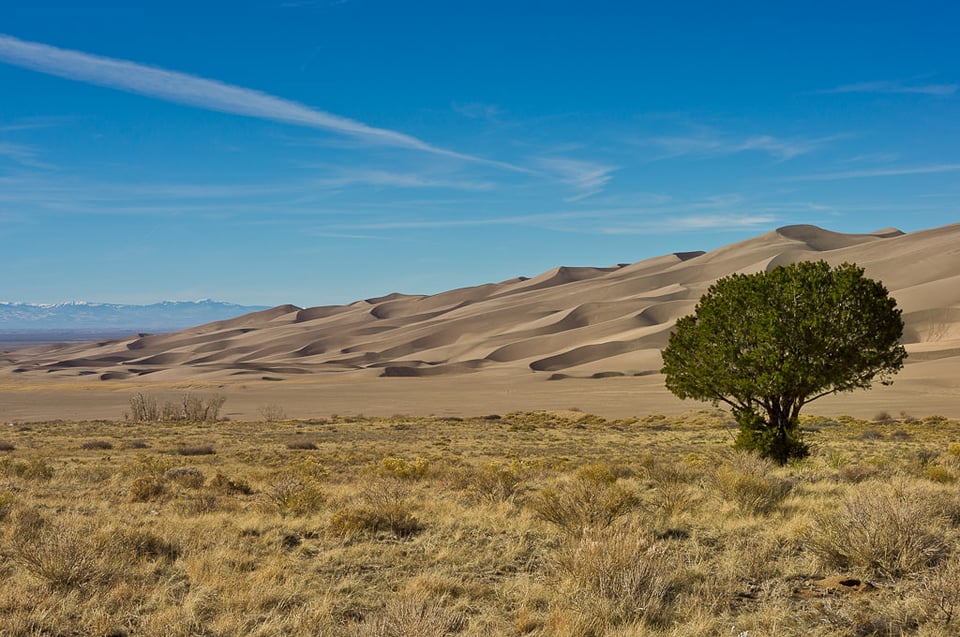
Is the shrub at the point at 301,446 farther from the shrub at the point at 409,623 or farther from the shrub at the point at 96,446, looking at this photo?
the shrub at the point at 409,623

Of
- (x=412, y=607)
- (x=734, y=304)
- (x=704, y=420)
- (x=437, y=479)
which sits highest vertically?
(x=734, y=304)

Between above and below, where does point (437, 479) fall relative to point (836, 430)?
above

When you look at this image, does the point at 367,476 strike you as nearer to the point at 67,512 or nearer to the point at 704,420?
the point at 67,512

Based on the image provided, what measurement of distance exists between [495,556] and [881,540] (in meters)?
4.08

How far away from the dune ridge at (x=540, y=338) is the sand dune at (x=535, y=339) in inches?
11.6

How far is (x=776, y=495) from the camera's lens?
11.1 m

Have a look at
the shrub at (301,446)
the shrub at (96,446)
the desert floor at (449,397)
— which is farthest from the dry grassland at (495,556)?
the desert floor at (449,397)

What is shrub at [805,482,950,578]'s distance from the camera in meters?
7.23

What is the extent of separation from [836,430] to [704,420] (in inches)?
392

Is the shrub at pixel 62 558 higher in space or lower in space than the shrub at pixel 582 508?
higher

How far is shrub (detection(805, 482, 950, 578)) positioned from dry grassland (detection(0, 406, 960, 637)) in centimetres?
2

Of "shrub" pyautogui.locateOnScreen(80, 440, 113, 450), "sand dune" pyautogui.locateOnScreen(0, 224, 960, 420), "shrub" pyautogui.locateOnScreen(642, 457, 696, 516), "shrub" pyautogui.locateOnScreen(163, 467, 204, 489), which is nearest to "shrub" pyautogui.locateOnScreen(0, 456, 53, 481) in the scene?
"shrub" pyautogui.locateOnScreen(163, 467, 204, 489)

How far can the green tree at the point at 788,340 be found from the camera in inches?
684

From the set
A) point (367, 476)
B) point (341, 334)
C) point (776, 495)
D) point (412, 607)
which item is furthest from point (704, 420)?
point (341, 334)
